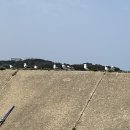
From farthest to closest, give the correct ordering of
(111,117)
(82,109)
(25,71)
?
(25,71), (82,109), (111,117)

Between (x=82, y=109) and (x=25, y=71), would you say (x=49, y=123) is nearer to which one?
(x=82, y=109)

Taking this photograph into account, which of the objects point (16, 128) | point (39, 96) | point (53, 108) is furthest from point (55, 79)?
point (16, 128)

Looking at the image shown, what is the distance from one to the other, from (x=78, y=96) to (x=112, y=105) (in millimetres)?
3444

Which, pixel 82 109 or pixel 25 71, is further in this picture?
pixel 25 71

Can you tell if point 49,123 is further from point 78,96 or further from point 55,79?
point 55,79

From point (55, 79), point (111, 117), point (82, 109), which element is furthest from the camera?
point (55, 79)

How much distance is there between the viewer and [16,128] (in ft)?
112

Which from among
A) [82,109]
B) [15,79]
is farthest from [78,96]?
[15,79]

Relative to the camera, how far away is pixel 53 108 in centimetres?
3619

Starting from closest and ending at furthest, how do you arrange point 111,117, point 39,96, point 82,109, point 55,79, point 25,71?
1. point 111,117
2. point 82,109
3. point 39,96
4. point 55,79
5. point 25,71

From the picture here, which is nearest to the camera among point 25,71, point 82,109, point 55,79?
point 82,109

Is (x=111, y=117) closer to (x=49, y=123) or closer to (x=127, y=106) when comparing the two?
(x=127, y=106)

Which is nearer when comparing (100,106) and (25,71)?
(100,106)

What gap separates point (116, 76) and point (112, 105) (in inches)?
194
